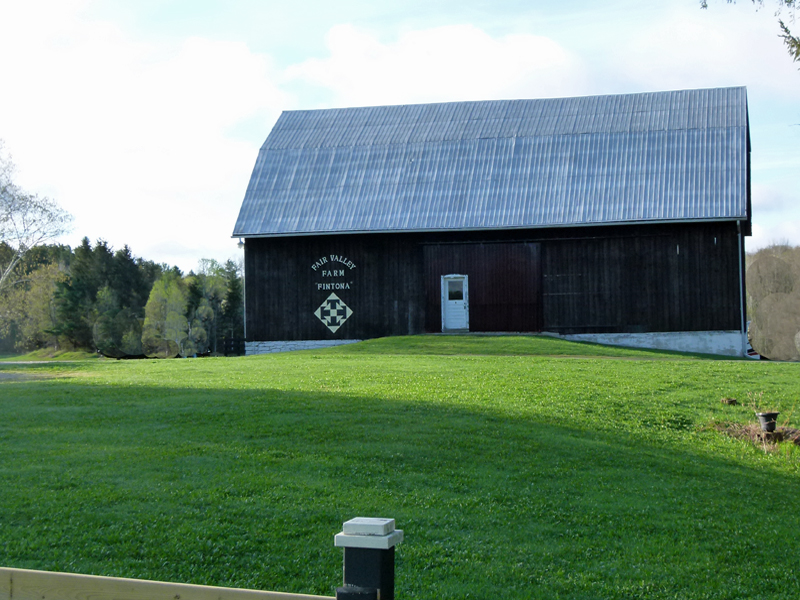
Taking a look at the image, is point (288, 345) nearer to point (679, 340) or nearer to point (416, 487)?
point (679, 340)

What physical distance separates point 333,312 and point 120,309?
39.1 meters

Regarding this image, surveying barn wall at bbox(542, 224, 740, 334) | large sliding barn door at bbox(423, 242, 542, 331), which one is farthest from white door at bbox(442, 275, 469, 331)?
barn wall at bbox(542, 224, 740, 334)

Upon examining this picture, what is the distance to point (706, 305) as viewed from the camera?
27.5 metres

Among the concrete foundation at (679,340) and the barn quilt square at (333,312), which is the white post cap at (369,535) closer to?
the concrete foundation at (679,340)

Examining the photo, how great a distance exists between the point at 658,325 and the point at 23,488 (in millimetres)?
23600

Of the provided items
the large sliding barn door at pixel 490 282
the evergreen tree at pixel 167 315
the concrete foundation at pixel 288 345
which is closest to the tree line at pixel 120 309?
the evergreen tree at pixel 167 315

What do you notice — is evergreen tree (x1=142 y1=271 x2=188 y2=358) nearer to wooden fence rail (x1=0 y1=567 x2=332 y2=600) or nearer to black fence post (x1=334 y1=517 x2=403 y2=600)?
wooden fence rail (x1=0 y1=567 x2=332 y2=600)

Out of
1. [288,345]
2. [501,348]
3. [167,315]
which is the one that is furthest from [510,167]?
[167,315]

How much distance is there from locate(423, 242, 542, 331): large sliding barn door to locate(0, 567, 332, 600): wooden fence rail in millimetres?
25580

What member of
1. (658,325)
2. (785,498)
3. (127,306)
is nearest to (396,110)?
(658,325)

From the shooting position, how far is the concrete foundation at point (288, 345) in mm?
30094

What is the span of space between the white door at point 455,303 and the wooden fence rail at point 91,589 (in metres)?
25.7

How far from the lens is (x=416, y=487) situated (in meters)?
8.00

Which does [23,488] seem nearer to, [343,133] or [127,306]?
[343,133]
